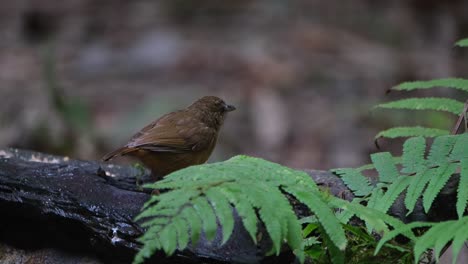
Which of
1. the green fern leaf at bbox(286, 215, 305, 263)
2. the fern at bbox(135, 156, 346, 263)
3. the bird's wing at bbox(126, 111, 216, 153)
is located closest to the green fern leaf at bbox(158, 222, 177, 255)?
the fern at bbox(135, 156, 346, 263)

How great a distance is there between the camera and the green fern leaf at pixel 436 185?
9.82ft

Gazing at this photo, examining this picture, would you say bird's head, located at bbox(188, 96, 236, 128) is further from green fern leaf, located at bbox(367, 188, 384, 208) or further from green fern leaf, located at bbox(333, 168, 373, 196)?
green fern leaf, located at bbox(367, 188, 384, 208)

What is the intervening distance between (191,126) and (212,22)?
19.0 feet

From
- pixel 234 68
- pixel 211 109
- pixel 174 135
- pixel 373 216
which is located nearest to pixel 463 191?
pixel 373 216

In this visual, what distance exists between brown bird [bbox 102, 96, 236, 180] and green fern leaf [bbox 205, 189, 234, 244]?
197 centimetres

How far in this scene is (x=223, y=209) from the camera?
8.16 ft

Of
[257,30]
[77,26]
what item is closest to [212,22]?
[257,30]

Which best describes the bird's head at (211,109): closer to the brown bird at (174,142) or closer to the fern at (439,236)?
the brown bird at (174,142)

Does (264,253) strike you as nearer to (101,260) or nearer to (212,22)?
(101,260)

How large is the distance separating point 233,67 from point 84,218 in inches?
258

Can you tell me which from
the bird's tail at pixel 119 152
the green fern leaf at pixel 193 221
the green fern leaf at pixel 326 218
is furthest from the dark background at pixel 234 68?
the green fern leaf at pixel 193 221

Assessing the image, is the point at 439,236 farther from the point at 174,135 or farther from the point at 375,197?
the point at 174,135

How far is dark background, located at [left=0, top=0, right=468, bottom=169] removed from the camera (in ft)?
26.4

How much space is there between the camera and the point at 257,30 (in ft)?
34.3
